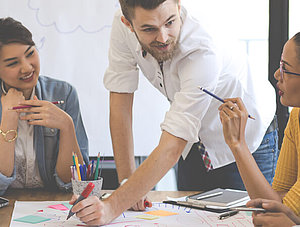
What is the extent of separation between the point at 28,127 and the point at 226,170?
81 centimetres

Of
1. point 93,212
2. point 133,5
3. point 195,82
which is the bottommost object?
point 93,212

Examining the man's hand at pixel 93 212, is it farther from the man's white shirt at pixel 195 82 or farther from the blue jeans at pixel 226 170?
the blue jeans at pixel 226 170

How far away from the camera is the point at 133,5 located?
1.30 m

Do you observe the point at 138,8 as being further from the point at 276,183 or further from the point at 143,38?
the point at 276,183

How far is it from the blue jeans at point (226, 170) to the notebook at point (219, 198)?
202mm

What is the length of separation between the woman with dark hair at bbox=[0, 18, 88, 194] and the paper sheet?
30cm

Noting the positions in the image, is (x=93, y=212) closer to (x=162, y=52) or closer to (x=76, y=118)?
(x=162, y=52)

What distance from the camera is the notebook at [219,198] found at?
1.40m

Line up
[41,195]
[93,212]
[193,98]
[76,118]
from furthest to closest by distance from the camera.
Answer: [76,118]
[41,195]
[193,98]
[93,212]

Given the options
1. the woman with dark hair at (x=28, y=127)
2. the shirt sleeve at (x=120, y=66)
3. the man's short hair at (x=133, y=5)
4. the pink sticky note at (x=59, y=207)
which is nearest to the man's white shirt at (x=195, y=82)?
the shirt sleeve at (x=120, y=66)

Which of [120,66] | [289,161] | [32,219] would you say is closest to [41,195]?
[32,219]

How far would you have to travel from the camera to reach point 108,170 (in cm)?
246

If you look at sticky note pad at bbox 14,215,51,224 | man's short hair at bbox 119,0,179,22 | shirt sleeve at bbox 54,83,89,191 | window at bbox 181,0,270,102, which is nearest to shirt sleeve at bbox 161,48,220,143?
man's short hair at bbox 119,0,179,22

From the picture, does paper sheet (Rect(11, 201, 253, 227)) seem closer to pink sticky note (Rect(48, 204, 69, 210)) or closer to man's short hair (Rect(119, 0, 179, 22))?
pink sticky note (Rect(48, 204, 69, 210))
